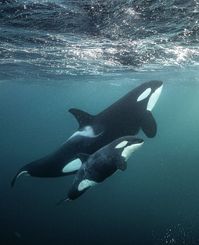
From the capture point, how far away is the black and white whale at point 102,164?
7676 mm

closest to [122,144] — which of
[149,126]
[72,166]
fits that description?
[149,126]

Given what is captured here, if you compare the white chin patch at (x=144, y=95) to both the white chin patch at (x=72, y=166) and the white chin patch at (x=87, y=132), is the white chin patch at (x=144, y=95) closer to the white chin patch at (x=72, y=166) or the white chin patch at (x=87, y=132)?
the white chin patch at (x=87, y=132)

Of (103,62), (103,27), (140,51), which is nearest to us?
(103,27)

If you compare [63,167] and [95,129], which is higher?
[95,129]

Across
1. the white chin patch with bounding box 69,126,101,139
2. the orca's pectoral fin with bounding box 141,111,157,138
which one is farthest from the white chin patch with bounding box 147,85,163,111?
the white chin patch with bounding box 69,126,101,139

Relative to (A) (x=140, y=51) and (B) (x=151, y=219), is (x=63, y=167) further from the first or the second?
(B) (x=151, y=219)

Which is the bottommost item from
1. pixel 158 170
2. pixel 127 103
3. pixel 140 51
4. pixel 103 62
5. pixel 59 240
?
pixel 158 170

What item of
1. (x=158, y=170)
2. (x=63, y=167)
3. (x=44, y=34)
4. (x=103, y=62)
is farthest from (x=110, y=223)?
(x=158, y=170)

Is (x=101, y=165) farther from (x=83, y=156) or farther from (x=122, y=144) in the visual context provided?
(x=122, y=144)

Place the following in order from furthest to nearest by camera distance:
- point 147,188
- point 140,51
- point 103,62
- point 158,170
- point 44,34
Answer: point 158,170 → point 147,188 → point 103,62 → point 140,51 → point 44,34

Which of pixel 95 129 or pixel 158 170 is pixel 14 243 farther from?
pixel 158 170

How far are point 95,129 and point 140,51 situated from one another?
39.3ft

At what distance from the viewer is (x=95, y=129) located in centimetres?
887

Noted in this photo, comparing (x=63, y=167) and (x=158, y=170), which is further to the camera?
(x=158, y=170)
